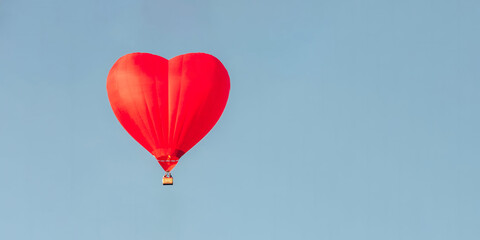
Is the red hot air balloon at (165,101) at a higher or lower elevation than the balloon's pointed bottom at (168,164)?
higher

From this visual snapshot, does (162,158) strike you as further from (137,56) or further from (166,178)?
(137,56)

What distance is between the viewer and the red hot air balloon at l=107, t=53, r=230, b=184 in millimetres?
70000

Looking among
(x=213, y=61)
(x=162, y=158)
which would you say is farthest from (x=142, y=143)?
(x=213, y=61)

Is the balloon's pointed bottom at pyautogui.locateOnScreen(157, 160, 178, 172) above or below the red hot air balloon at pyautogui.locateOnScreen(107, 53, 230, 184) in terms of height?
below

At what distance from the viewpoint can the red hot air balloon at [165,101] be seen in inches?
2756

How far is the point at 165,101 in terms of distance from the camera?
70.1 m

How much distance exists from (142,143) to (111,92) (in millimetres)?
3262

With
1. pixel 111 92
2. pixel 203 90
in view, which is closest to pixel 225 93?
pixel 203 90

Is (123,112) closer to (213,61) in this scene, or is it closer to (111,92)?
(111,92)

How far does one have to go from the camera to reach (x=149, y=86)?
7000 centimetres

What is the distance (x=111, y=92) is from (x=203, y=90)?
5045 mm

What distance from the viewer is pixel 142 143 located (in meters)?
70.8

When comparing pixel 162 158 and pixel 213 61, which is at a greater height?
pixel 213 61

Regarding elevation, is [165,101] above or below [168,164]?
above
